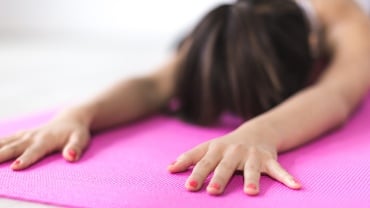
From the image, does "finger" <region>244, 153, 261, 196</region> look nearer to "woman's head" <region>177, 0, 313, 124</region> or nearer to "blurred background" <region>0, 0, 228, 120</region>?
"woman's head" <region>177, 0, 313, 124</region>

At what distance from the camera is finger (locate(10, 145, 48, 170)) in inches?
26.3

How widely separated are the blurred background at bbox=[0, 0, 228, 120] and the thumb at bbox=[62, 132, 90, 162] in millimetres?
581

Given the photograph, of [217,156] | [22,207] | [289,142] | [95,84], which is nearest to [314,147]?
[289,142]

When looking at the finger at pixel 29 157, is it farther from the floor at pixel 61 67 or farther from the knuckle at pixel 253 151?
the knuckle at pixel 253 151

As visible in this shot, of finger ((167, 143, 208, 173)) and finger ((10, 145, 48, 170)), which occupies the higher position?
finger ((167, 143, 208, 173))

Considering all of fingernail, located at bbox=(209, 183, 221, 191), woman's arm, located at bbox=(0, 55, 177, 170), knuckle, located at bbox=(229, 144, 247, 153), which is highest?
knuckle, located at bbox=(229, 144, 247, 153)

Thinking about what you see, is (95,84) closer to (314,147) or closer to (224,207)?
(314,147)

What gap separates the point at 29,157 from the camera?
0.69 metres

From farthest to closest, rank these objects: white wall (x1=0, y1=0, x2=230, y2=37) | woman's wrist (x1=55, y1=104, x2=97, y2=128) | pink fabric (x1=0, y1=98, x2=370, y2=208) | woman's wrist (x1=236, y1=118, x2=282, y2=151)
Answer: white wall (x1=0, y1=0, x2=230, y2=37), woman's wrist (x1=55, y1=104, x2=97, y2=128), woman's wrist (x1=236, y1=118, x2=282, y2=151), pink fabric (x1=0, y1=98, x2=370, y2=208)

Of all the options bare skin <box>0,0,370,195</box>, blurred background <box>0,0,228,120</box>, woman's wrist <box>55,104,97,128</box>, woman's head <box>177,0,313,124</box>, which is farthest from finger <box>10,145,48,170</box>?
blurred background <box>0,0,228,120</box>

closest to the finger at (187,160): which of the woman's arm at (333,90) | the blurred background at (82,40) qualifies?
the woman's arm at (333,90)

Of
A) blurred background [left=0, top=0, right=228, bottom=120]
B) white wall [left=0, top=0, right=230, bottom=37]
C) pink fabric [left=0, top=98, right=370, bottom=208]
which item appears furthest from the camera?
white wall [left=0, top=0, right=230, bottom=37]

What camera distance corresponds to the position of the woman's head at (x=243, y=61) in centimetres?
90

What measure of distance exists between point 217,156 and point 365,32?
0.65m
